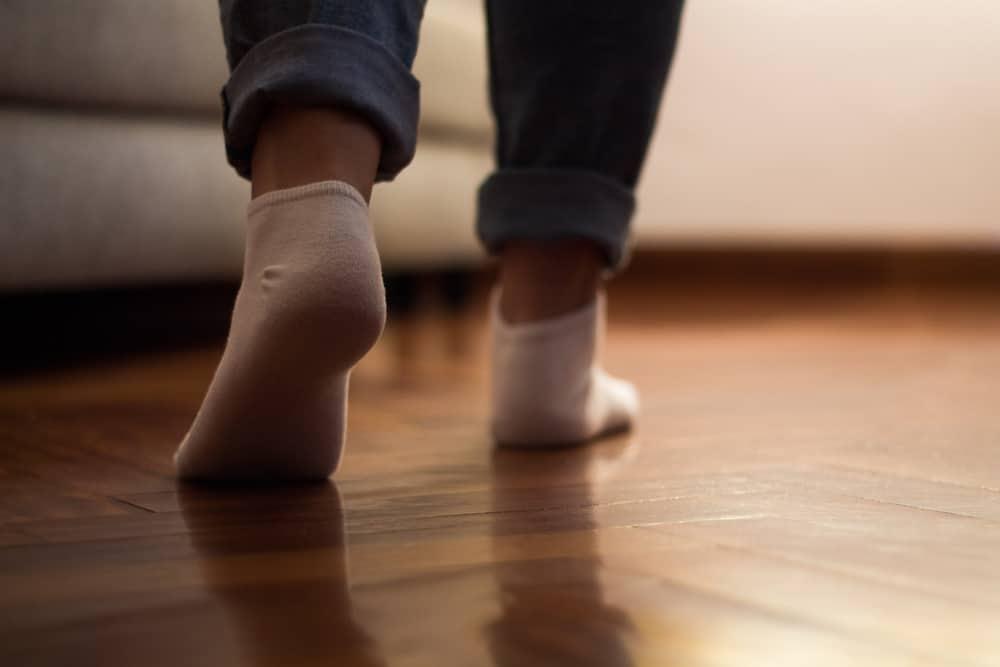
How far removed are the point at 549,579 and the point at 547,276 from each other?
31 cm

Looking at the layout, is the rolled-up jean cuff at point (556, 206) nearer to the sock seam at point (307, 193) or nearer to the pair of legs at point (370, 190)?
the pair of legs at point (370, 190)

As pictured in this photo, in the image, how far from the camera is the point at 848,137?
1.92 metres

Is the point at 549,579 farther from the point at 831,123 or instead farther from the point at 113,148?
the point at 831,123

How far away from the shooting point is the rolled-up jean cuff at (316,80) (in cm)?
49

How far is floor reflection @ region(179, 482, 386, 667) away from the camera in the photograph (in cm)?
33

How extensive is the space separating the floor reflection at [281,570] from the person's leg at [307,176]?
0.13 ft

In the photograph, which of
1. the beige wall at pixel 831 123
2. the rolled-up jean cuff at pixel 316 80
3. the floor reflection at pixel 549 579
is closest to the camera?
the floor reflection at pixel 549 579

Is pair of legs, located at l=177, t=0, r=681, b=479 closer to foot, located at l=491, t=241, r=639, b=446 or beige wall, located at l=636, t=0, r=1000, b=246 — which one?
foot, located at l=491, t=241, r=639, b=446

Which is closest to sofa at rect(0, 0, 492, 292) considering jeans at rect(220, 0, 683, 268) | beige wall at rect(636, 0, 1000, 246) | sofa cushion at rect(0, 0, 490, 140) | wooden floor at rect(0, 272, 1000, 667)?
sofa cushion at rect(0, 0, 490, 140)

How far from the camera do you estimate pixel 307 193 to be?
0.51 metres

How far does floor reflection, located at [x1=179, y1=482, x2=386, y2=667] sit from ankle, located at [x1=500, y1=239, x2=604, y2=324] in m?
0.18

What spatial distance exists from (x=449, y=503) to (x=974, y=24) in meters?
1.59

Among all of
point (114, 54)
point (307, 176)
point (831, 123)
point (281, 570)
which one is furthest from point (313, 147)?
point (831, 123)

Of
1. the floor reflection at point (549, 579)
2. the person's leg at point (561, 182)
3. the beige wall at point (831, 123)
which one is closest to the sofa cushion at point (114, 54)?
the person's leg at point (561, 182)
